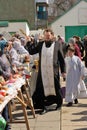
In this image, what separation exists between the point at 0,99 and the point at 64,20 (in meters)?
40.6

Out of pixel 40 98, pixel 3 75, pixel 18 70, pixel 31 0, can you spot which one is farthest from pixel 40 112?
pixel 31 0

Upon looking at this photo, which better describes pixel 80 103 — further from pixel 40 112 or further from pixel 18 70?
pixel 18 70

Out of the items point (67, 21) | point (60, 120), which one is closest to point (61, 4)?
point (67, 21)

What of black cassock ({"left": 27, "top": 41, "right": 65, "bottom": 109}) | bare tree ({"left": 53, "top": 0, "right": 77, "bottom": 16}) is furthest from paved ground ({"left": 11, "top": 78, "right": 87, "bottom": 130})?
bare tree ({"left": 53, "top": 0, "right": 77, "bottom": 16})

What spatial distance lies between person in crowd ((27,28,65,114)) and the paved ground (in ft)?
1.13

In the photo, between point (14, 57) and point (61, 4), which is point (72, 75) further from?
point (61, 4)

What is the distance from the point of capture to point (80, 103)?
11961 millimetres

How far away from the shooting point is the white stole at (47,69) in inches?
415

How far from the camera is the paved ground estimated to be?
921 cm

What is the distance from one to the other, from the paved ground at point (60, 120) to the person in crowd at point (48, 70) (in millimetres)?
344

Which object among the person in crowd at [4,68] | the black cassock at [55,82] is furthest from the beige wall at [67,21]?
the person in crowd at [4,68]

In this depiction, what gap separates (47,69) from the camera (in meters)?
10.6

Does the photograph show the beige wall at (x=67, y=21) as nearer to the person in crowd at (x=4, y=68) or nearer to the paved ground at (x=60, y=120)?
the paved ground at (x=60, y=120)

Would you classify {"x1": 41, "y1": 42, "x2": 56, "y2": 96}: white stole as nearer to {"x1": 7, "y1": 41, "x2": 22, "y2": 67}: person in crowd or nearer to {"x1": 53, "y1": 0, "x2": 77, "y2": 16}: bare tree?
{"x1": 7, "y1": 41, "x2": 22, "y2": 67}: person in crowd
